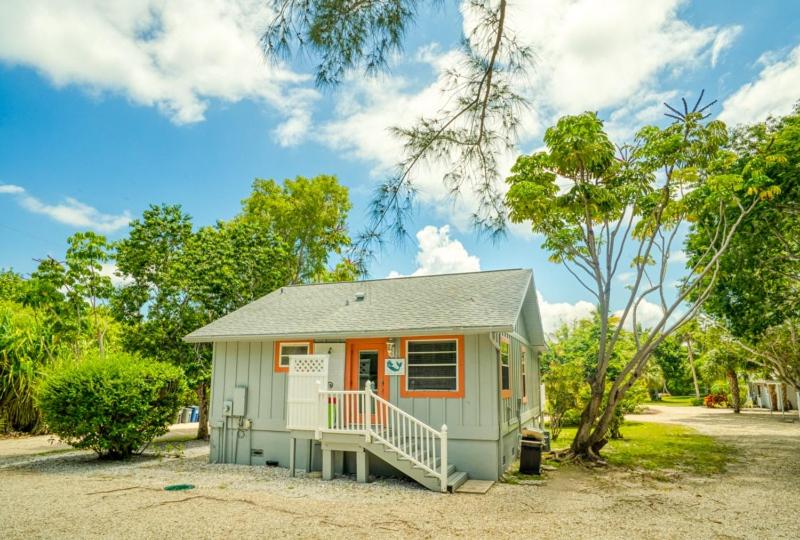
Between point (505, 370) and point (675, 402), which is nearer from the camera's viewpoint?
point (505, 370)

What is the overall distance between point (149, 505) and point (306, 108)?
6.64 meters

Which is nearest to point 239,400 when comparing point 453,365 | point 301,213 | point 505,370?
point 453,365

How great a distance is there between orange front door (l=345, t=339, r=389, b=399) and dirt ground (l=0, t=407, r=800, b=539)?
223cm

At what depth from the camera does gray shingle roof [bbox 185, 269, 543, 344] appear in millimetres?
9953

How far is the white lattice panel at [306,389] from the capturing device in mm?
9812

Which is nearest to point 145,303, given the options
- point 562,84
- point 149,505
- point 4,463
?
point 4,463

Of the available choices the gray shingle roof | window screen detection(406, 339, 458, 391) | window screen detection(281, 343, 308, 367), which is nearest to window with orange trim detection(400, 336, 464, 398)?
window screen detection(406, 339, 458, 391)

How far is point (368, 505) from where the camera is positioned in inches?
299

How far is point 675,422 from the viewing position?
22.6 m

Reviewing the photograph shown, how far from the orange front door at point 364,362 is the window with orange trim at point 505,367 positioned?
2.63 meters

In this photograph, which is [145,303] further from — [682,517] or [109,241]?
[682,517]

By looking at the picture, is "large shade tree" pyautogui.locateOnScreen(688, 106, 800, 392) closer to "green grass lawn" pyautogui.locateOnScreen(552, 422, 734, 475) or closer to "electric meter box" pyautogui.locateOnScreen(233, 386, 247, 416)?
"green grass lawn" pyautogui.locateOnScreen(552, 422, 734, 475)

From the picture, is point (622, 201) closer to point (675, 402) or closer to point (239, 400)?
point (239, 400)

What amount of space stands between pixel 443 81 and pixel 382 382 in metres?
7.34
